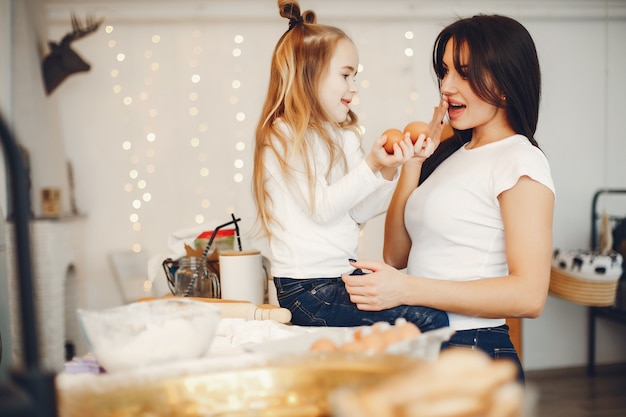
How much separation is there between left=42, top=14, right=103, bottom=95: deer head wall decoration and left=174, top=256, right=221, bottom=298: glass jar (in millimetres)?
1984

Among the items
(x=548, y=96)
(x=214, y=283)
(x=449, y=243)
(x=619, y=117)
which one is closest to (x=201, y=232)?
(x=214, y=283)

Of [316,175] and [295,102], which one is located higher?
[295,102]

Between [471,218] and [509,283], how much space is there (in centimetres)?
22

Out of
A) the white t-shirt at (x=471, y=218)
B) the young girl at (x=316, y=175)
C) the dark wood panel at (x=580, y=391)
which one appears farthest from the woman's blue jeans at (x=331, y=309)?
the dark wood panel at (x=580, y=391)

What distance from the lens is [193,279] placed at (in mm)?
2012

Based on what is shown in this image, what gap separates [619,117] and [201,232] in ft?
9.79

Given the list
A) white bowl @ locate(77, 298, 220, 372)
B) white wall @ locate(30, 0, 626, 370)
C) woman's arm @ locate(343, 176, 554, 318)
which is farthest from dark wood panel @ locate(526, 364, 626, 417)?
white bowl @ locate(77, 298, 220, 372)

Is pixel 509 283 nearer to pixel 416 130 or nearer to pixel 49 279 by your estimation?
pixel 416 130

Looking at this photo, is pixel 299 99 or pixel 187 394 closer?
pixel 187 394

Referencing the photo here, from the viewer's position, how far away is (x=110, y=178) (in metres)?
3.76

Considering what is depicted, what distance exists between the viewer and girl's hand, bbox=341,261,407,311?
1.42 m

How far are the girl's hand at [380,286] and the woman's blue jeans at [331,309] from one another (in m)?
0.03

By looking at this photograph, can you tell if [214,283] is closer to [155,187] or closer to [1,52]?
[155,187]

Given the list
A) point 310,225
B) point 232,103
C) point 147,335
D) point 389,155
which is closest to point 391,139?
point 389,155
